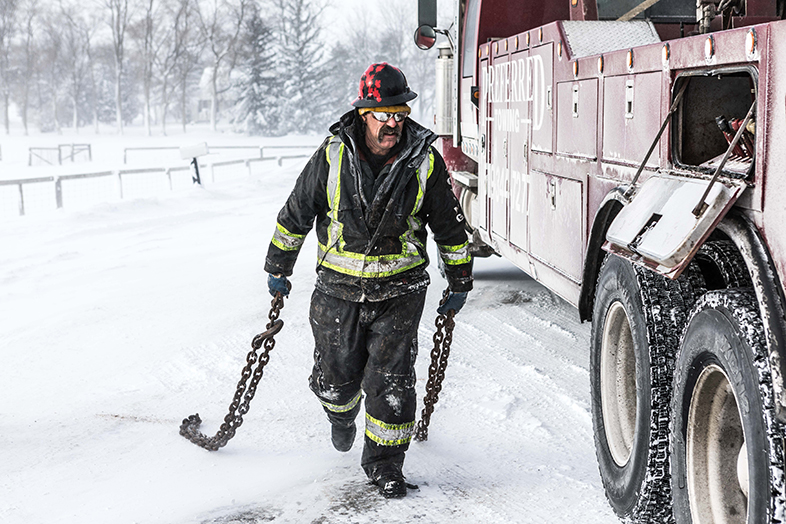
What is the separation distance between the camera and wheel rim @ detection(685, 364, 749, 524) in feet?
8.18

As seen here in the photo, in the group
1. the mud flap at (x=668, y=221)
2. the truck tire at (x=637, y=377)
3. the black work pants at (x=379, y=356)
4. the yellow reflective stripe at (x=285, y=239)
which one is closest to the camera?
the mud flap at (x=668, y=221)

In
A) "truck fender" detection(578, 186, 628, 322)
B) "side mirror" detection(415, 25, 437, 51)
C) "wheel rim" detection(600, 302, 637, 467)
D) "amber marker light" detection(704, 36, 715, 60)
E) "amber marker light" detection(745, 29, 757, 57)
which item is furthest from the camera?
"side mirror" detection(415, 25, 437, 51)

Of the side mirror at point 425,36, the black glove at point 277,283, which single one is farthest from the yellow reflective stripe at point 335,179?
the side mirror at point 425,36

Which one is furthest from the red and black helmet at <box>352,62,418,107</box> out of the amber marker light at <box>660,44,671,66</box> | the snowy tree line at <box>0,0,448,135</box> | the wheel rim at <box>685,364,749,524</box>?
the snowy tree line at <box>0,0,448,135</box>

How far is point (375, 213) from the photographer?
378cm

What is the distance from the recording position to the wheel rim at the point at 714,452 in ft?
8.18

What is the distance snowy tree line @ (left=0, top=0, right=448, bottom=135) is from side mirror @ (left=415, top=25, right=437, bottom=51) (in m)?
49.8

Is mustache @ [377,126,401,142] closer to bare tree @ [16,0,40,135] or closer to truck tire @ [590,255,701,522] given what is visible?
truck tire @ [590,255,701,522]

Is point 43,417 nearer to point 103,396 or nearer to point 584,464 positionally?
point 103,396

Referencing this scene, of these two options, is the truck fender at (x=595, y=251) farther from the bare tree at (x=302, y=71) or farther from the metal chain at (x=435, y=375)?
the bare tree at (x=302, y=71)

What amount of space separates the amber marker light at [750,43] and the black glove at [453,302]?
6.52 ft

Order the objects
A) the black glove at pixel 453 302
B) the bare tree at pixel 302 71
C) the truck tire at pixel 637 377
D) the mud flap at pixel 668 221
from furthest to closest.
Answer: the bare tree at pixel 302 71
the black glove at pixel 453 302
the truck tire at pixel 637 377
the mud flap at pixel 668 221

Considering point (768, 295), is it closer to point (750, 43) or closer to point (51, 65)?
point (750, 43)

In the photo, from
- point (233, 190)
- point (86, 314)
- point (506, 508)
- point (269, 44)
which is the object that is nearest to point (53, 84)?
point (269, 44)
